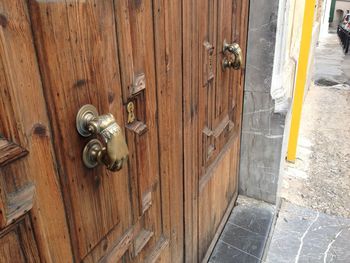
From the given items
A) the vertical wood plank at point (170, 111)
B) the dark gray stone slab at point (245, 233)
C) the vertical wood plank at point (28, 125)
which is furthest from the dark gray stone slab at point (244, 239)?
the vertical wood plank at point (28, 125)

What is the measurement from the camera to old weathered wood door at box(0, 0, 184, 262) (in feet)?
2.14

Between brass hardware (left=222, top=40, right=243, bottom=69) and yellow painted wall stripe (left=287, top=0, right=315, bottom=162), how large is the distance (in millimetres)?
1418

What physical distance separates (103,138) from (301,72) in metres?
2.80

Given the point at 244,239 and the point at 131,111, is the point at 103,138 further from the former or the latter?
the point at 244,239

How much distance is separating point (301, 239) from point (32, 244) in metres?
2.10

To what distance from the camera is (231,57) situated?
1.90 metres

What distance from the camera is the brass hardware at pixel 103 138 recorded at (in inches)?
30.6

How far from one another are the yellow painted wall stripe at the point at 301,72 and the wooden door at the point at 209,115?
1.02m

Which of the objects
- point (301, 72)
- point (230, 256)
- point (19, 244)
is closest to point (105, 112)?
point (19, 244)

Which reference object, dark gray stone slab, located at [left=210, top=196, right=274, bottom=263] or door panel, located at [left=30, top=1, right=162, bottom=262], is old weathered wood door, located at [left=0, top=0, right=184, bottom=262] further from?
dark gray stone slab, located at [left=210, top=196, right=274, bottom=263]

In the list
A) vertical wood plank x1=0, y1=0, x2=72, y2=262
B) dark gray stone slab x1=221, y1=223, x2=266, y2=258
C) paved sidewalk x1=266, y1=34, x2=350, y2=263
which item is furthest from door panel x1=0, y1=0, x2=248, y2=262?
paved sidewalk x1=266, y1=34, x2=350, y2=263

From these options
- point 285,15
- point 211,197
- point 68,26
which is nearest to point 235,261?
point 211,197

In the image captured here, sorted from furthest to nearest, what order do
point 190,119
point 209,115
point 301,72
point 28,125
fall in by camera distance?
1. point 301,72
2. point 209,115
3. point 190,119
4. point 28,125

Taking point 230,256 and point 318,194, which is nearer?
point 230,256
